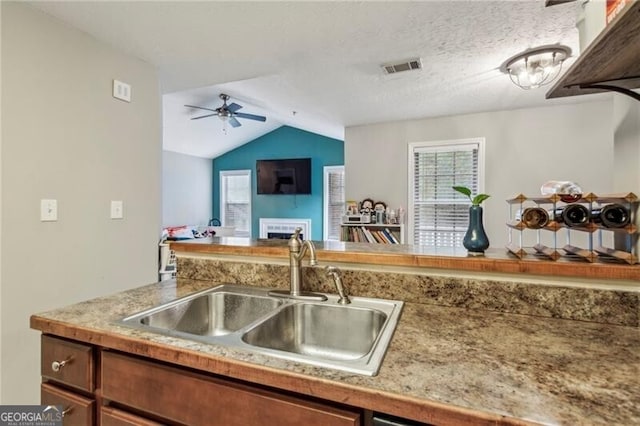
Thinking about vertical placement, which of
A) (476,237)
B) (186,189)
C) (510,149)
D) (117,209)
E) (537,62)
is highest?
(537,62)

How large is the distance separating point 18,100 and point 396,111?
3.32m

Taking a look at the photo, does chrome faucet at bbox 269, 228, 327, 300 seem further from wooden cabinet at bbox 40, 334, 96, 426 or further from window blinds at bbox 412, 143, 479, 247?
window blinds at bbox 412, 143, 479, 247

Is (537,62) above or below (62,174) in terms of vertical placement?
above

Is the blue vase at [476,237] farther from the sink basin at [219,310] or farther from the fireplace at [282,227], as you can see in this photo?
the fireplace at [282,227]

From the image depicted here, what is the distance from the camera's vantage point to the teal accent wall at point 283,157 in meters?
6.60

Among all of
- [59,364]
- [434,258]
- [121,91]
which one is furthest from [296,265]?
[121,91]

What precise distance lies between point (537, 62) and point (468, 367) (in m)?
2.40

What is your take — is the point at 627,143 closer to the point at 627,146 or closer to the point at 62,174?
the point at 627,146

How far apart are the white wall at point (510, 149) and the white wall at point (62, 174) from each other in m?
2.88

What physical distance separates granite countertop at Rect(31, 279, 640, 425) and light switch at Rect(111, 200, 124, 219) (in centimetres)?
131

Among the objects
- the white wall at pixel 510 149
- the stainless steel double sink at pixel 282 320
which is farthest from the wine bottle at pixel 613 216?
the white wall at pixel 510 149

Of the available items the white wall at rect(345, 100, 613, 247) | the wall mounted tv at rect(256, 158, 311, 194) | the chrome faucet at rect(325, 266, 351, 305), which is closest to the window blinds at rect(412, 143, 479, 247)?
the white wall at rect(345, 100, 613, 247)

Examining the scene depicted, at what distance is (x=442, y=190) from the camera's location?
411 centimetres

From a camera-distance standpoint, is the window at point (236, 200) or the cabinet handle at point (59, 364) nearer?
the cabinet handle at point (59, 364)
